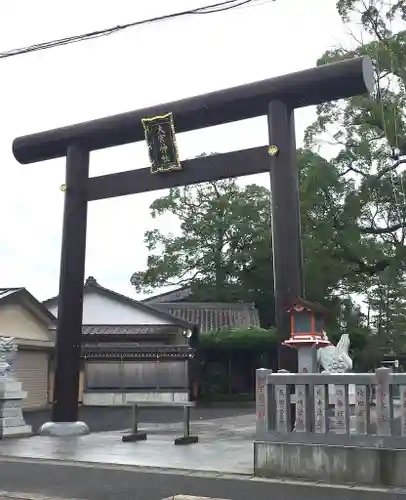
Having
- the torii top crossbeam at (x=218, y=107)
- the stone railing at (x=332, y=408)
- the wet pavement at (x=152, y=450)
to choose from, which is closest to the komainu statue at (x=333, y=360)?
the wet pavement at (x=152, y=450)

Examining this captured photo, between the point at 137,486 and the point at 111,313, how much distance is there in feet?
72.3

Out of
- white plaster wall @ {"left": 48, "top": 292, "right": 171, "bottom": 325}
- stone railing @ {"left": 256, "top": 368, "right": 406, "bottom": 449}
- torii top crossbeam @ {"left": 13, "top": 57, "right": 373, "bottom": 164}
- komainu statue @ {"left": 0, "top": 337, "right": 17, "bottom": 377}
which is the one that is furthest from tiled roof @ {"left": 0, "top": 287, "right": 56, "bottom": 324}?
stone railing @ {"left": 256, "top": 368, "right": 406, "bottom": 449}

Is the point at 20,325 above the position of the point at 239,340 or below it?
above

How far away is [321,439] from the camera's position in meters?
7.29

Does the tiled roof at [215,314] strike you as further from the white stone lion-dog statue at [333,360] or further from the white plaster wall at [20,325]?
the white stone lion-dog statue at [333,360]

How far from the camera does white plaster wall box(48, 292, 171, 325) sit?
2867cm

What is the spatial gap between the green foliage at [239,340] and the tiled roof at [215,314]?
3129 mm

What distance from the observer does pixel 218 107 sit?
473 inches

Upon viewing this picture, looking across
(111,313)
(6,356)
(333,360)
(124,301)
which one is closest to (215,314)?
(124,301)

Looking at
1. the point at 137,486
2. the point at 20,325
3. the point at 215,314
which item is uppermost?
the point at 215,314

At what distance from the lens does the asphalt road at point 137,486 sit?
667cm

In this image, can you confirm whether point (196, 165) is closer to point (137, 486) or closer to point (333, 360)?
point (333, 360)

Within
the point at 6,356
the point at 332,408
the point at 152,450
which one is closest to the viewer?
the point at 332,408

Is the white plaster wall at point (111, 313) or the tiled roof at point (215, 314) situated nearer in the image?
the white plaster wall at point (111, 313)
